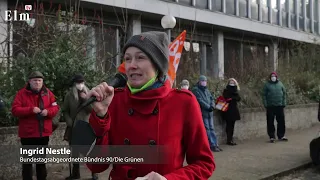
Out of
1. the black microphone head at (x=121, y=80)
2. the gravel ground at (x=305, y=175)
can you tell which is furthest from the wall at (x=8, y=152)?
the gravel ground at (x=305, y=175)

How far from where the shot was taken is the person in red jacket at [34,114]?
5.72 m

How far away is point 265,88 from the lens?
36.4ft

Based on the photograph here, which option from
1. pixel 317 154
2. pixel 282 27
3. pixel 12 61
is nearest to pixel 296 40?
pixel 282 27

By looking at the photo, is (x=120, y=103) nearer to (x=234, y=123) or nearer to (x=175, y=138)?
(x=175, y=138)

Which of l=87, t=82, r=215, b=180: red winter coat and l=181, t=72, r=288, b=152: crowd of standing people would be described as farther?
l=181, t=72, r=288, b=152: crowd of standing people

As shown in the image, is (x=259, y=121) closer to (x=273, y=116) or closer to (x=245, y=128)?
(x=245, y=128)

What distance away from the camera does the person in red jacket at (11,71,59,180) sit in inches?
225

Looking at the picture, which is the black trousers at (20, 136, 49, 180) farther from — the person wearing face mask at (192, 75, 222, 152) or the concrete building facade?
the concrete building facade

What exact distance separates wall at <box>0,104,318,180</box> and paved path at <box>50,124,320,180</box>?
40cm

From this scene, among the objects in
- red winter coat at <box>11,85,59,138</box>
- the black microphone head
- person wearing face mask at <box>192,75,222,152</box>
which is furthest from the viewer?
person wearing face mask at <box>192,75,222,152</box>

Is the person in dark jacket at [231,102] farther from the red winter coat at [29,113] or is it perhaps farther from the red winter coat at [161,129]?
the red winter coat at [161,129]

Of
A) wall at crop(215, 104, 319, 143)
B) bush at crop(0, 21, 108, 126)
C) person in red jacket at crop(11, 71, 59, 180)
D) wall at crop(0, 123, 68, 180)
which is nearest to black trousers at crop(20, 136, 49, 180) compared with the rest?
person in red jacket at crop(11, 71, 59, 180)

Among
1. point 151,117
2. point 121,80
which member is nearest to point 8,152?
point 121,80

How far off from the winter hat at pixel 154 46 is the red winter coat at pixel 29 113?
4.05m
